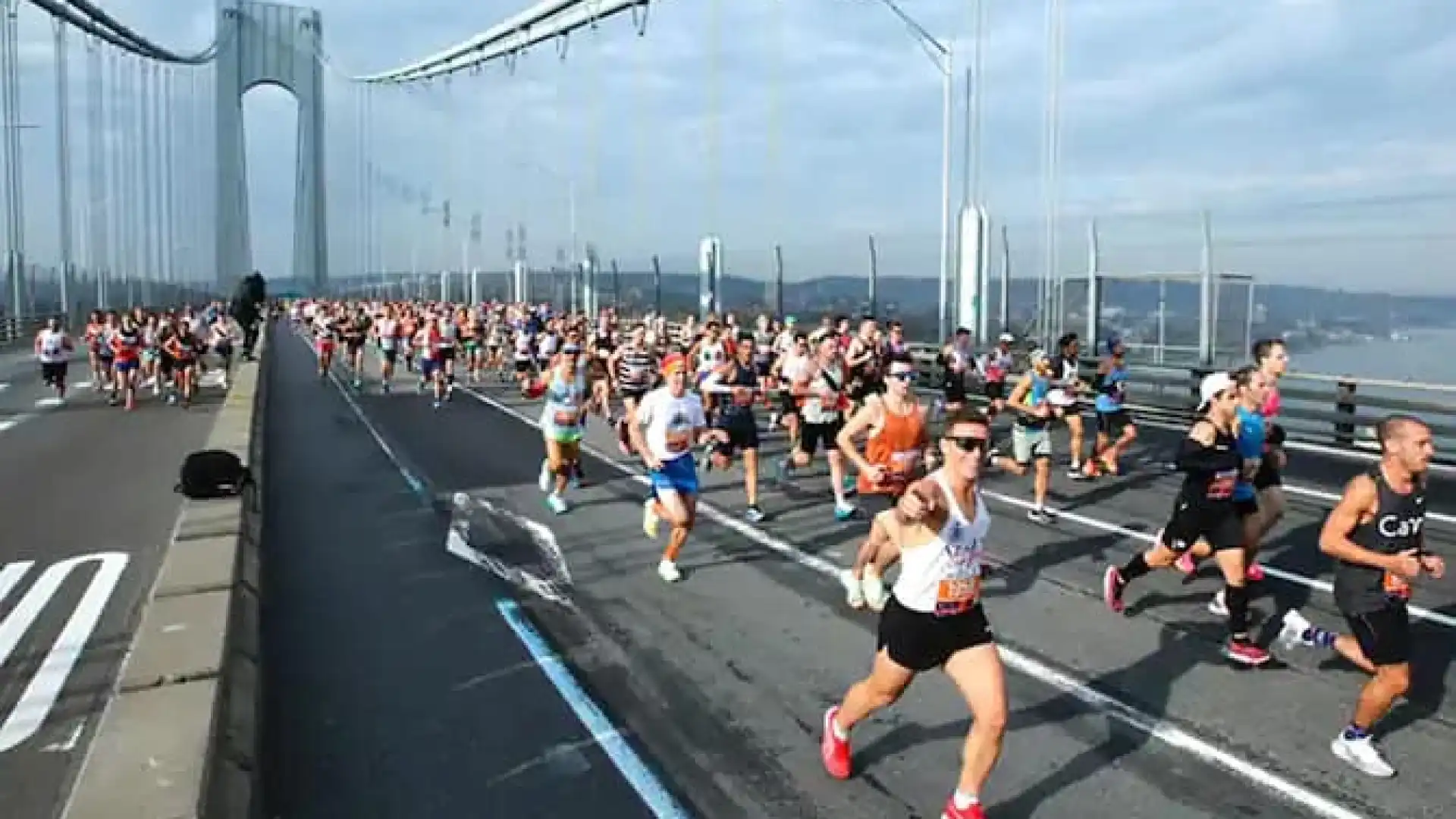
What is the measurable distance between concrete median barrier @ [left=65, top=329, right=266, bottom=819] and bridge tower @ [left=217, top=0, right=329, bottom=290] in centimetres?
8261

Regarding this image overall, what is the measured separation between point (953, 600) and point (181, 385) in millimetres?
21861

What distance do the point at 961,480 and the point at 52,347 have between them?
2326cm

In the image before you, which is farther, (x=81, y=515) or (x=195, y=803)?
(x=81, y=515)

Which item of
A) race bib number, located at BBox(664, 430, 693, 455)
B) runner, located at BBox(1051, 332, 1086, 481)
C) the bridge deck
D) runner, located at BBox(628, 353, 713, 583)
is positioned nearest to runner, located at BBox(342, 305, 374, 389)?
the bridge deck

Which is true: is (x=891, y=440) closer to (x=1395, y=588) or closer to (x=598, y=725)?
(x=598, y=725)

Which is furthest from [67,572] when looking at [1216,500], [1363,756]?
[1363,756]

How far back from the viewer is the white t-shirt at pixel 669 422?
8992 millimetres

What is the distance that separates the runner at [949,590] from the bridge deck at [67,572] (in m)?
3.28

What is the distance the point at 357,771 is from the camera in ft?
17.0

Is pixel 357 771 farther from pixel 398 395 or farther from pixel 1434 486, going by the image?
pixel 398 395

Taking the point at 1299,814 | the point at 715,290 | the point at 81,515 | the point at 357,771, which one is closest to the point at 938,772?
the point at 1299,814

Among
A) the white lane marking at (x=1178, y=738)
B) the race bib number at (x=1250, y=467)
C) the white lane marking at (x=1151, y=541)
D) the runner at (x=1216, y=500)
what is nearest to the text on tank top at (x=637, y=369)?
the white lane marking at (x=1151, y=541)

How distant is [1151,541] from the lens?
1002 cm

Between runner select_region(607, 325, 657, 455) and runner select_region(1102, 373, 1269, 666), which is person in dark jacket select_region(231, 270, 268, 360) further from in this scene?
runner select_region(1102, 373, 1269, 666)
